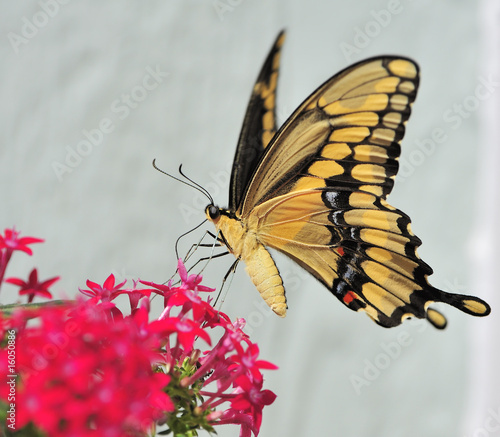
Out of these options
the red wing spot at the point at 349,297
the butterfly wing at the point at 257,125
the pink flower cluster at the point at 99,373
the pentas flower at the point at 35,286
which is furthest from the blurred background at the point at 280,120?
the pink flower cluster at the point at 99,373

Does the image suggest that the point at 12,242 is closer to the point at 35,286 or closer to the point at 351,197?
the point at 35,286

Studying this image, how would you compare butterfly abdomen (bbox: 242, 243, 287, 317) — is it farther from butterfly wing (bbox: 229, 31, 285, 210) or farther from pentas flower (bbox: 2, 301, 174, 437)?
pentas flower (bbox: 2, 301, 174, 437)

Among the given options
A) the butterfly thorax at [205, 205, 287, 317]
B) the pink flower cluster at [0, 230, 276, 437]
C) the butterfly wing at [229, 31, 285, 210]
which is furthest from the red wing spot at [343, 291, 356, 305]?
the pink flower cluster at [0, 230, 276, 437]

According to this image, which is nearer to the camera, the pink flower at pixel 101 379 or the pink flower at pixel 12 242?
the pink flower at pixel 101 379

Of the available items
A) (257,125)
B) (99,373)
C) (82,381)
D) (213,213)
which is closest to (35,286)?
(99,373)

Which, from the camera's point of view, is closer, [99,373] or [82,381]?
[82,381]

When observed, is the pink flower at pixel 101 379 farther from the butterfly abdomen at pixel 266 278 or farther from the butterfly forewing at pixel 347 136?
the butterfly forewing at pixel 347 136

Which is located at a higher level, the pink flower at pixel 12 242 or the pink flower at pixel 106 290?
the pink flower at pixel 12 242

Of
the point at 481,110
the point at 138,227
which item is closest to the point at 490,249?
the point at 481,110
